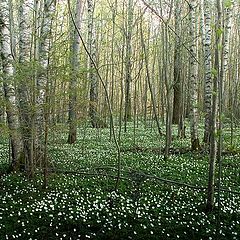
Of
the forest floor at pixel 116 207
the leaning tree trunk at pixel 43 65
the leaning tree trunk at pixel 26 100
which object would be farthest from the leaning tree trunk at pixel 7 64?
the forest floor at pixel 116 207

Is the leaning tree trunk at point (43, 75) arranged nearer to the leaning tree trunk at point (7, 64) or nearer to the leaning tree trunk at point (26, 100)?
the leaning tree trunk at point (26, 100)

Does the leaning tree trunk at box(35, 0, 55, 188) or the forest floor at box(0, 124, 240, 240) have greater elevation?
the leaning tree trunk at box(35, 0, 55, 188)

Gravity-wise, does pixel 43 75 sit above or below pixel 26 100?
above

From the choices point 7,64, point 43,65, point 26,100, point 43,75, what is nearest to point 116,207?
point 26,100

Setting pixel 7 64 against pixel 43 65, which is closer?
pixel 43 65

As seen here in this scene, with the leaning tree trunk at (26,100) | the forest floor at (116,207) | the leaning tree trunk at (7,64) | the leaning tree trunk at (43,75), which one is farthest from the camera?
the leaning tree trunk at (7,64)

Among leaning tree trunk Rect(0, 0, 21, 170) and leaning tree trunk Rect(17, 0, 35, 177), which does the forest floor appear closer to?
leaning tree trunk Rect(17, 0, 35, 177)

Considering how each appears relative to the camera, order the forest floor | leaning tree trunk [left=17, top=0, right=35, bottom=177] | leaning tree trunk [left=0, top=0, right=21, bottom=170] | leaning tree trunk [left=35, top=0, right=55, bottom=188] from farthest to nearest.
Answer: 1. leaning tree trunk [left=0, top=0, right=21, bottom=170]
2. leaning tree trunk [left=35, top=0, right=55, bottom=188]
3. leaning tree trunk [left=17, top=0, right=35, bottom=177]
4. the forest floor

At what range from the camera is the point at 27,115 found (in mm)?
8812

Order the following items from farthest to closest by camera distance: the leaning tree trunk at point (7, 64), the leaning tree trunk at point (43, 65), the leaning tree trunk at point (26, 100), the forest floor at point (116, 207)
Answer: the leaning tree trunk at point (7, 64) < the leaning tree trunk at point (43, 65) < the leaning tree trunk at point (26, 100) < the forest floor at point (116, 207)

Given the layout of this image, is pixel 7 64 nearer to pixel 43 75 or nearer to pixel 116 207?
pixel 43 75

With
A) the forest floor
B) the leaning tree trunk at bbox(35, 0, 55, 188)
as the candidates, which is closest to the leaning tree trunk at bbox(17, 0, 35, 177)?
the leaning tree trunk at bbox(35, 0, 55, 188)

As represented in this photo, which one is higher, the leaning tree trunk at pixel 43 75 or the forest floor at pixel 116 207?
the leaning tree trunk at pixel 43 75

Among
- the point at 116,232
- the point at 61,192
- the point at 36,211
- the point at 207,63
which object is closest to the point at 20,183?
the point at 61,192
